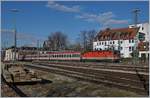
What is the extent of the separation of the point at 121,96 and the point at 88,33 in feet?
376

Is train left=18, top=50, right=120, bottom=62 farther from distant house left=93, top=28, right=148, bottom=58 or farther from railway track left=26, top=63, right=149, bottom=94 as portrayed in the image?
railway track left=26, top=63, right=149, bottom=94

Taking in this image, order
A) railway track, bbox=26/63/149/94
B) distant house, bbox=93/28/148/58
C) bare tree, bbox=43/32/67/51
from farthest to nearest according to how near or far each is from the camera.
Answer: bare tree, bbox=43/32/67/51, distant house, bbox=93/28/148/58, railway track, bbox=26/63/149/94

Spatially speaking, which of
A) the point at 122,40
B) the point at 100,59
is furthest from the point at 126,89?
the point at 122,40

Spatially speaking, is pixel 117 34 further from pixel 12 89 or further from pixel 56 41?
pixel 12 89

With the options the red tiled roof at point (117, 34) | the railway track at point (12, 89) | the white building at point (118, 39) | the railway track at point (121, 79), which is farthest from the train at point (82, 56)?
the railway track at point (12, 89)

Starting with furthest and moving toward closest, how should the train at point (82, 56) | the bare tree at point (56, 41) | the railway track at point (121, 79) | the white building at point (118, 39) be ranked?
the bare tree at point (56, 41)
the white building at point (118, 39)
the train at point (82, 56)
the railway track at point (121, 79)

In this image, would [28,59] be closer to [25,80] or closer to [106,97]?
[25,80]

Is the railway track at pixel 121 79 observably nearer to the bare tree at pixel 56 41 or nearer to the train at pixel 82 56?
the train at pixel 82 56

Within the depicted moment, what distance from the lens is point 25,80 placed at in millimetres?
17750

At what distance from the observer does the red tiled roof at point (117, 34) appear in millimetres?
94912

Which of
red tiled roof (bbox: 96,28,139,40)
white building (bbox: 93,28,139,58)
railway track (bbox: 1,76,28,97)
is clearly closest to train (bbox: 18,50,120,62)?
white building (bbox: 93,28,139,58)

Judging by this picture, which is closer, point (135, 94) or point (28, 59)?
point (135, 94)

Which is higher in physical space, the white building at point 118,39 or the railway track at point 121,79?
the white building at point 118,39

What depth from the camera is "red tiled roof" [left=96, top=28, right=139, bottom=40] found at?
311 feet
